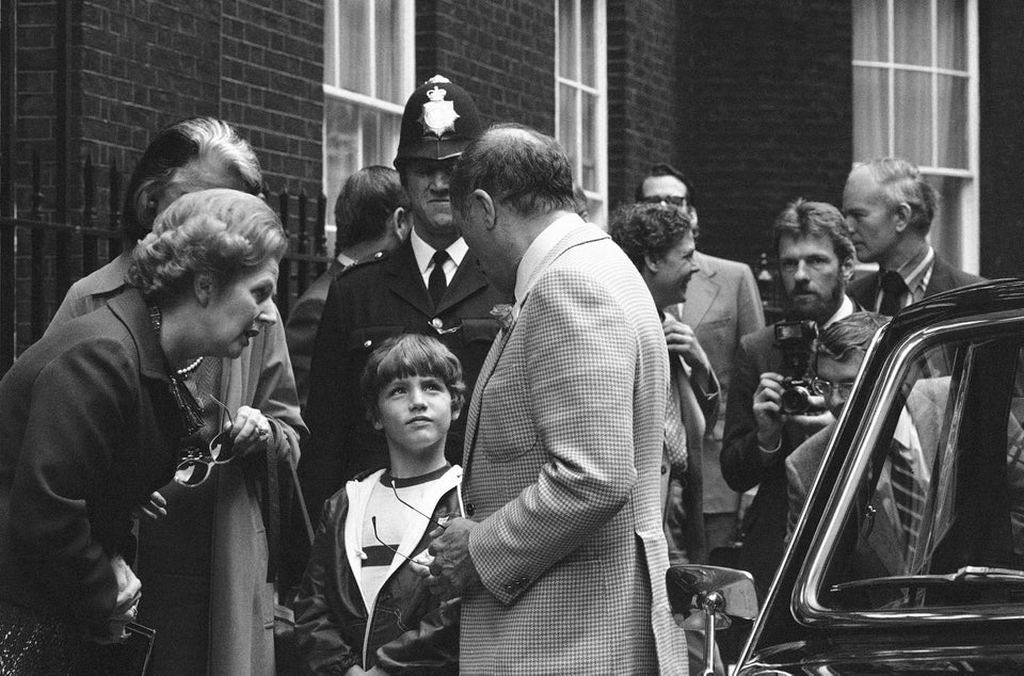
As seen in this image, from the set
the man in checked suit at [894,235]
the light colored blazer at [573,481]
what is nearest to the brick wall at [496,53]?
the man in checked suit at [894,235]

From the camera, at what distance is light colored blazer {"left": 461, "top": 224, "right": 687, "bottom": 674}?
374 centimetres

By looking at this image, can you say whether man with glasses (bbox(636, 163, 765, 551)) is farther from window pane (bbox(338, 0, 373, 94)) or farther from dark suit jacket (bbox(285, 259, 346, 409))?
window pane (bbox(338, 0, 373, 94))

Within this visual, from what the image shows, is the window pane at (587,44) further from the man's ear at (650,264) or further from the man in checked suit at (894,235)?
the man's ear at (650,264)

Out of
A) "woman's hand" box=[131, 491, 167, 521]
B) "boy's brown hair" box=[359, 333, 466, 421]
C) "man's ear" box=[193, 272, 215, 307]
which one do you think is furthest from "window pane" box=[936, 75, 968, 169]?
"man's ear" box=[193, 272, 215, 307]

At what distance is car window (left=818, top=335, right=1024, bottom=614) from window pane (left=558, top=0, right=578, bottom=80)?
31.0 feet

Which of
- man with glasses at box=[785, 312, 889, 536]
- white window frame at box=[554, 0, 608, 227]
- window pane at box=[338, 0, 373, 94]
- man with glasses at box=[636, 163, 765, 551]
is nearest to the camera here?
man with glasses at box=[785, 312, 889, 536]

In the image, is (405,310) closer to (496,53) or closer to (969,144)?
(496,53)

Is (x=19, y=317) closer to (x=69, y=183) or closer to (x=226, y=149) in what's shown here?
(x=69, y=183)

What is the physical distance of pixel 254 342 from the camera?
16.2ft

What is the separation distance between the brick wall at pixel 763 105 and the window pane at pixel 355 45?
15.5ft

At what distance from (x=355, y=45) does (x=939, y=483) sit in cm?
701

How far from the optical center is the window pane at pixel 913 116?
14.9 m

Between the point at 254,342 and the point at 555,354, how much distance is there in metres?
1.44

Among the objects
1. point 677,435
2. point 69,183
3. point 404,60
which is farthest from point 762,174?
point 677,435
